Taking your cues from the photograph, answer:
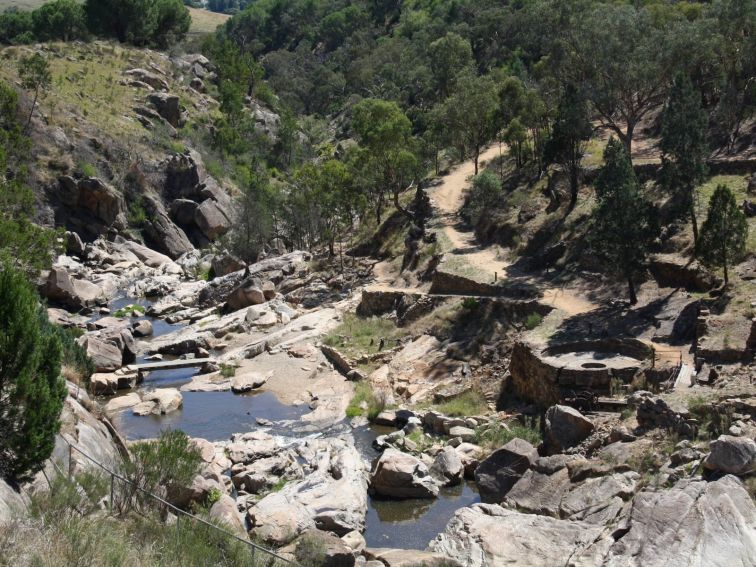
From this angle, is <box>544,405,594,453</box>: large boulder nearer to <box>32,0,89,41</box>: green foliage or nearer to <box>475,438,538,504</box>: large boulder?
<box>475,438,538,504</box>: large boulder

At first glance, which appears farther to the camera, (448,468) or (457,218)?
(457,218)

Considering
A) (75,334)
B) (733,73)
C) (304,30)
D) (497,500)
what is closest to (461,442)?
(497,500)

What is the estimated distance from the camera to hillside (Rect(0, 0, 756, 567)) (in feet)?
58.0

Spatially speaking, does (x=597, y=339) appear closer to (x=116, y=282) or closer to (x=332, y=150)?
(x=116, y=282)

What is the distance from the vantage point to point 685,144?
3397 cm

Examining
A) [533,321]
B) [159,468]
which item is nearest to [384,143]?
[533,321]

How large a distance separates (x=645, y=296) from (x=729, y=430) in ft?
44.4

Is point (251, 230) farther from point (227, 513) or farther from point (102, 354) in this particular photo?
point (227, 513)

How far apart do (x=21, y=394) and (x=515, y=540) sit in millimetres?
12347

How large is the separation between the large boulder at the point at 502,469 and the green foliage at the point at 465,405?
6.90 metres

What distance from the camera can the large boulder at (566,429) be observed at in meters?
25.7

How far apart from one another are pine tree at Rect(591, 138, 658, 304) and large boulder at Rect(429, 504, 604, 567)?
16.0 metres

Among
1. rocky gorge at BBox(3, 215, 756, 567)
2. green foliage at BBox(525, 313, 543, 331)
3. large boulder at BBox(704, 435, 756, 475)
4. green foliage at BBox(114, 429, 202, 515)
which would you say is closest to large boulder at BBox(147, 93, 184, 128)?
rocky gorge at BBox(3, 215, 756, 567)

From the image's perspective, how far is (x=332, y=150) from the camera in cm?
9669
